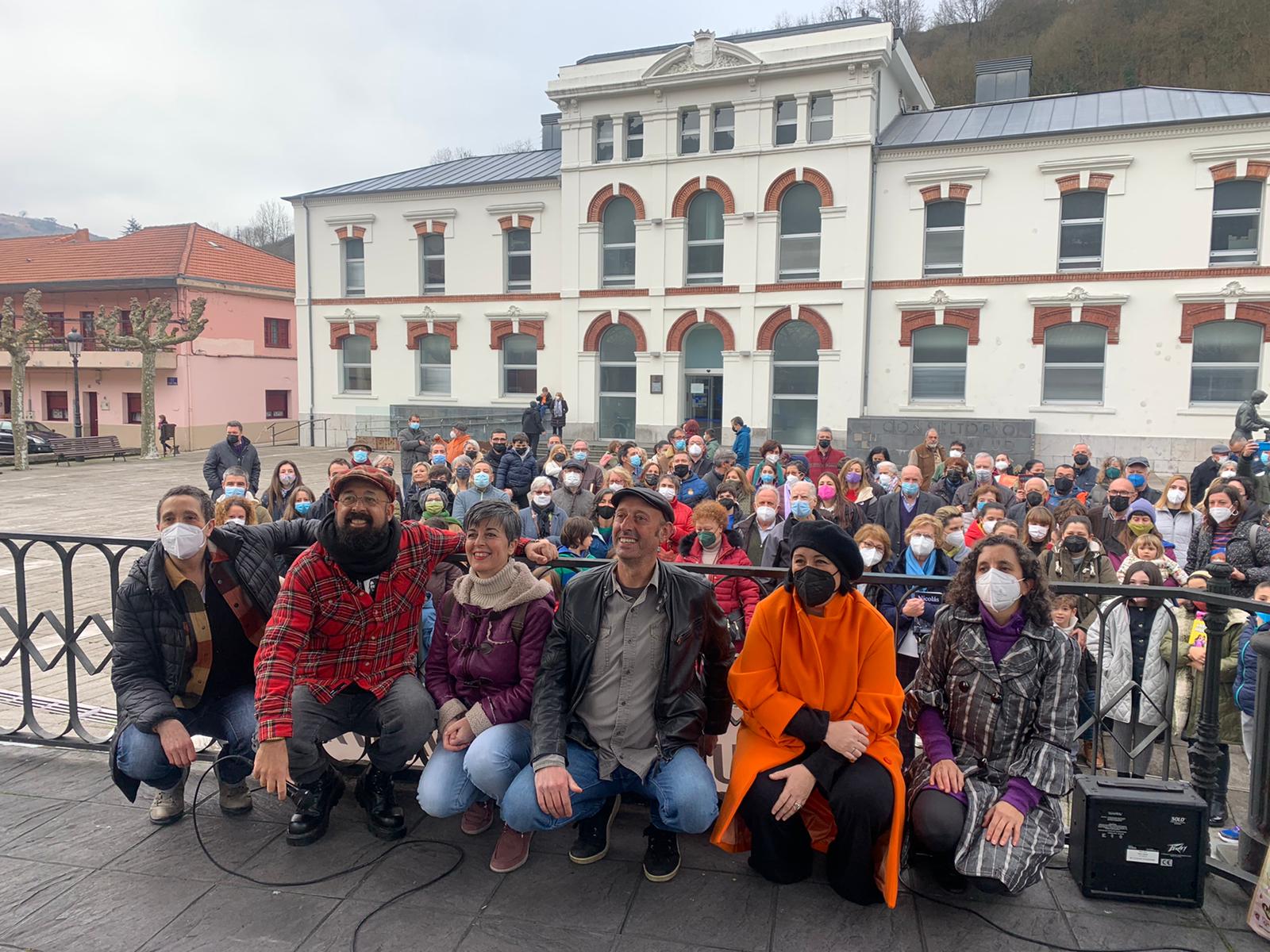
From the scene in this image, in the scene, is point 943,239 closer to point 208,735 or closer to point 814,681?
point 814,681

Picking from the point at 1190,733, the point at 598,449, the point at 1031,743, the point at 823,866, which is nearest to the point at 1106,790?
the point at 1031,743

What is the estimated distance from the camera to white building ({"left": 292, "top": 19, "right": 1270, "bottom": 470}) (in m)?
22.0

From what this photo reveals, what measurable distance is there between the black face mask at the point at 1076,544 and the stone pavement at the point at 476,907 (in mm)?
3237

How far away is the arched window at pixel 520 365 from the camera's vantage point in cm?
2944

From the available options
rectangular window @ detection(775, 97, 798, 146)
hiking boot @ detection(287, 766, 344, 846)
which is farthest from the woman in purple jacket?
rectangular window @ detection(775, 97, 798, 146)

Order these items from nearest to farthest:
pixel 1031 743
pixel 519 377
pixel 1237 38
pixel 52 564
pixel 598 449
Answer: pixel 1031 743 < pixel 52 564 < pixel 598 449 < pixel 519 377 < pixel 1237 38

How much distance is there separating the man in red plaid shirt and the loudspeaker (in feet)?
8.62

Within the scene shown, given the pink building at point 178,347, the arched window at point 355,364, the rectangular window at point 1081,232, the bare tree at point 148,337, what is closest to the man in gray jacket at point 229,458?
the arched window at point 355,364

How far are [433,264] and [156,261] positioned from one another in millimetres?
16848

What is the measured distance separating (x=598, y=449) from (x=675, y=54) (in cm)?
1249

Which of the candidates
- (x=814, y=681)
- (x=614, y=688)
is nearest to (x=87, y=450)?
(x=614, y=688)

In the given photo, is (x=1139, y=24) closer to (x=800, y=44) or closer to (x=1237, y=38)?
(x=1237, y=38)

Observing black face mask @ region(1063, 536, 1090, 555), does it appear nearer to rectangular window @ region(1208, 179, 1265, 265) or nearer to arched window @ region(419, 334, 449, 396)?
rectangular window @ region(1208, 179, 1265, 265)

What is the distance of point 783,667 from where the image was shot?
353 cm
